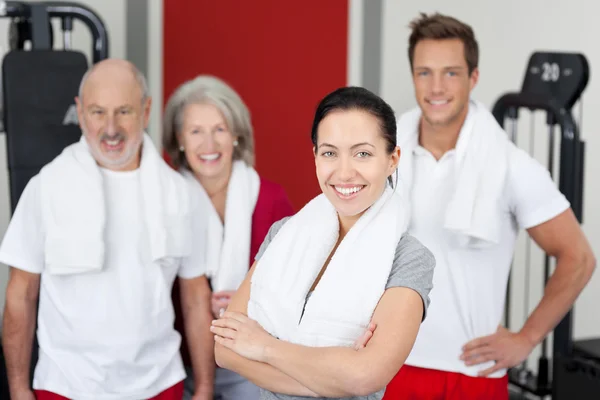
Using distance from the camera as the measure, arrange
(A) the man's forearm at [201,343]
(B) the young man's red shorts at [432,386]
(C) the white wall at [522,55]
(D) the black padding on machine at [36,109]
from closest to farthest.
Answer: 1. (B) the young man's red shorts at [432,386]
2. (A) the man's forearm at [201,343]
3. (D) the black padding on machine at [36,109]
4. (C) the white wall at [522,55]

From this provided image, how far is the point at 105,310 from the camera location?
2270 millimetres

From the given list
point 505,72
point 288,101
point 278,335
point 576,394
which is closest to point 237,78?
point 288,101

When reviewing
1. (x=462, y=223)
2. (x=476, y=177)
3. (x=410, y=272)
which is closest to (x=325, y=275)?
(x=410, y=272)

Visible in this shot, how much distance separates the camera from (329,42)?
14.2 feet

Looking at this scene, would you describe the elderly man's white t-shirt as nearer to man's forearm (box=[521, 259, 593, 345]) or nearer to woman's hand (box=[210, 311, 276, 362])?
woman's hand (box=[210, 311, 276, 362])

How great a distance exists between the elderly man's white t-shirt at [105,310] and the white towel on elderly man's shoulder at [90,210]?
36mm

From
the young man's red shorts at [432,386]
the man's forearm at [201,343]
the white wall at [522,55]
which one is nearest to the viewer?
Answer: the young man's red shorts at [432,386]

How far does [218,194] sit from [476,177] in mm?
773

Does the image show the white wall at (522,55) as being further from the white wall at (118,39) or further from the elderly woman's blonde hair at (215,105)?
the elderly woman's blonde hair at (215,105)

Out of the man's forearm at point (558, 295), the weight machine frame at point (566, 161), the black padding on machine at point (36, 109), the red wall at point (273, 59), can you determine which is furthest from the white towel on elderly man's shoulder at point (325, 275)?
the red wall at point (273, 59)

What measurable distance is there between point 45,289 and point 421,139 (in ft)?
3.57

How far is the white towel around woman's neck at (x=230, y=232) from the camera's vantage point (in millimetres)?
2523

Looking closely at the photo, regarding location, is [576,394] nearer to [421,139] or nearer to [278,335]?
[421,139]

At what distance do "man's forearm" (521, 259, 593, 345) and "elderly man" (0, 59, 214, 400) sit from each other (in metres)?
0.99
